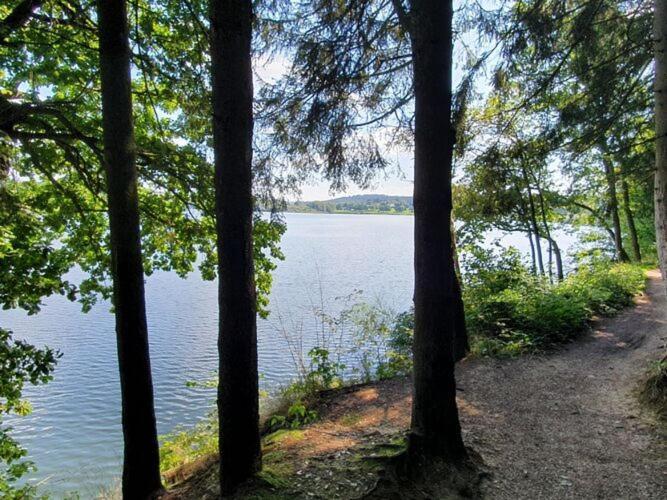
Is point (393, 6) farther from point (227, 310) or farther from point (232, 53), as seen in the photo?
point (227, 310)

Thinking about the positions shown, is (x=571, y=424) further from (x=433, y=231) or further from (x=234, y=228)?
(x=234, y=228)

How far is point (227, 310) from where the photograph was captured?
3205 millimetres

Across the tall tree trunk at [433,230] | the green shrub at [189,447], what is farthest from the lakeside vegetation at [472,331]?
the tall tree trunk at [433,230]

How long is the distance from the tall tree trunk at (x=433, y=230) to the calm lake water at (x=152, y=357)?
390 centimetres

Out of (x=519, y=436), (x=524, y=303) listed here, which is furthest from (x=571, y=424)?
(x=524, y=303)

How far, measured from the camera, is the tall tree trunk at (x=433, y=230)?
3506 millimetres

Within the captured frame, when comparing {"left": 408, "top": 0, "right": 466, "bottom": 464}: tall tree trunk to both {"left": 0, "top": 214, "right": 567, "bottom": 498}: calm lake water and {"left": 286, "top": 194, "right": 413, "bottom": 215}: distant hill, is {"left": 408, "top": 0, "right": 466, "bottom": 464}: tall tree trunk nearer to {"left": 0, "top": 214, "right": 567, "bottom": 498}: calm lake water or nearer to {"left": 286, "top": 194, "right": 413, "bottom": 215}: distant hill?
{"left": 286, "top": 194, "right": 413, "bottom": 215}: distant hill

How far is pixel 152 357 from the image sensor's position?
12422 millimetres

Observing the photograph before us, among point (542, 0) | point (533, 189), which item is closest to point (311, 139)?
point (542, 0)

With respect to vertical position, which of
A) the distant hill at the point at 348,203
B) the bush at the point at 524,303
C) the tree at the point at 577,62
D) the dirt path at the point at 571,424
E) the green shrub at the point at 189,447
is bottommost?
the green shrub at the point at 189,447

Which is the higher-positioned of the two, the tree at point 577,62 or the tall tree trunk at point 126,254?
the tree at point 577,62

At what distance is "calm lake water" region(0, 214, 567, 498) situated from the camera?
8609mm

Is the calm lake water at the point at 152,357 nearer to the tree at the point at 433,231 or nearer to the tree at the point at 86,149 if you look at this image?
the tree at the point at 86,149

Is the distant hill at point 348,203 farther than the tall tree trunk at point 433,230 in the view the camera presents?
Yes
